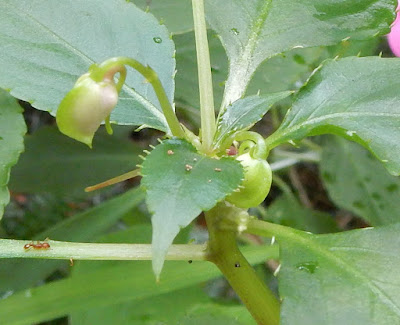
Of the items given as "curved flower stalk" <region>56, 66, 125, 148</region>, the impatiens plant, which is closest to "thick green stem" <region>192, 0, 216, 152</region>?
the impatiens plant

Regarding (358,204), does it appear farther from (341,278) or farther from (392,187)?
(341,278)

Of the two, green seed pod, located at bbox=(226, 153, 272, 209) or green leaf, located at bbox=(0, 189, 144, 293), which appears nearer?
green seed pod, located at bbox=(226, 153, 272, 209)

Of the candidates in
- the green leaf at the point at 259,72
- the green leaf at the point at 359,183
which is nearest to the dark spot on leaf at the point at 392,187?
the green leaf at the point at 359,183

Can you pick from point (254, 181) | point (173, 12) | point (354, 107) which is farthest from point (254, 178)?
point (173, 12)

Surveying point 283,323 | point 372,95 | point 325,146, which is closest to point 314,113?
point 372,95

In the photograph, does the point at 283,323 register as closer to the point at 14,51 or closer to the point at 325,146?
the point at 14,51

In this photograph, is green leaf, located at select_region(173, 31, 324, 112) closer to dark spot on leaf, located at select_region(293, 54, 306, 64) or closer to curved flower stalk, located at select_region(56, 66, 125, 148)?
dark spot on leaf, located at select_region(293, 54, 306, 64)

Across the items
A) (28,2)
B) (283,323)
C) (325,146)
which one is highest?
(28,2)
